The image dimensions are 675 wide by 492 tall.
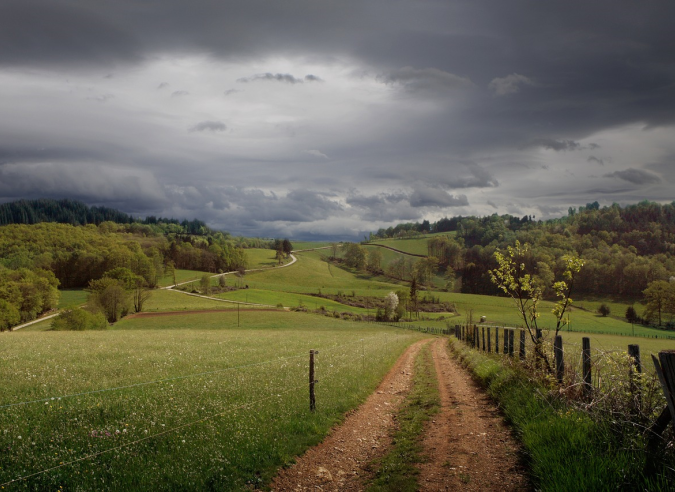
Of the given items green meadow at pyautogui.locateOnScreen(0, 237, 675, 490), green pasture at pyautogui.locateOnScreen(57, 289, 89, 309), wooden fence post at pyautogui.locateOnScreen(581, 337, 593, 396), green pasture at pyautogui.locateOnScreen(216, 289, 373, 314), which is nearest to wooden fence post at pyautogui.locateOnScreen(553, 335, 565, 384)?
green meadow at pyautogui.locateOnScreen(0, 237, 675, 490)

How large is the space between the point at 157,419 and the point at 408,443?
6.50 metres

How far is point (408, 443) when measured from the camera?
10.2 metres

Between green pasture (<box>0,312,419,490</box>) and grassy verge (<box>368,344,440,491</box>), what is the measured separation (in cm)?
198

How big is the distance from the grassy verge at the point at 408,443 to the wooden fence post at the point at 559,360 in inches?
156

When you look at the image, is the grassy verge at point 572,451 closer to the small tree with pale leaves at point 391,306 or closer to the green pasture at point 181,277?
the small tree with pale leaves at point 391,306

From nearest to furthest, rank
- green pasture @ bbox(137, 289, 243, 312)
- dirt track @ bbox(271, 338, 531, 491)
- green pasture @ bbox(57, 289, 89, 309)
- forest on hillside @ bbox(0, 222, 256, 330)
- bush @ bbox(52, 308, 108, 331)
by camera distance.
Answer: dirt track @ bbox(271, 338, 531, 491) < bush @ bbox(52, 308, 108, 331) < forest on hillside @ bbox(0, 222, 256, 330) < green pasture @ bbox(137, 289, 243, 312) < green pasture @ bbox(57, 289, 89, 309)

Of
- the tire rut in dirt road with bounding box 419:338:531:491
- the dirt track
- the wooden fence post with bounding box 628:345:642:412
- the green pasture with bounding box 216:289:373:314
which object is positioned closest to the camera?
the wooden fence post with bounding box 628:345:642:412

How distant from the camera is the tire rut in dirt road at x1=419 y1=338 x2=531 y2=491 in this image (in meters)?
7.69

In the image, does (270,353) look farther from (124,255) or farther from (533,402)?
(124,255)

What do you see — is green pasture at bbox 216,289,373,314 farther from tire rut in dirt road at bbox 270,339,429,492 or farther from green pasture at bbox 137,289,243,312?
tire rut in dirt road at bbox 270,339,429,492

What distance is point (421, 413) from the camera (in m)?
13.1

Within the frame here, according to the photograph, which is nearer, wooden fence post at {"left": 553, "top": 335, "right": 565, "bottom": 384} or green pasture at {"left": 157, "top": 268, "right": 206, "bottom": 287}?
wooden fence post at {"left": 553, "top": 335, "right": 565, "bottom": 384}

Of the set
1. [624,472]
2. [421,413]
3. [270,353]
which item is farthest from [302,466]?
[270,353]

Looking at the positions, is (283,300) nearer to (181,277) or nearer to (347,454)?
(181,277)
